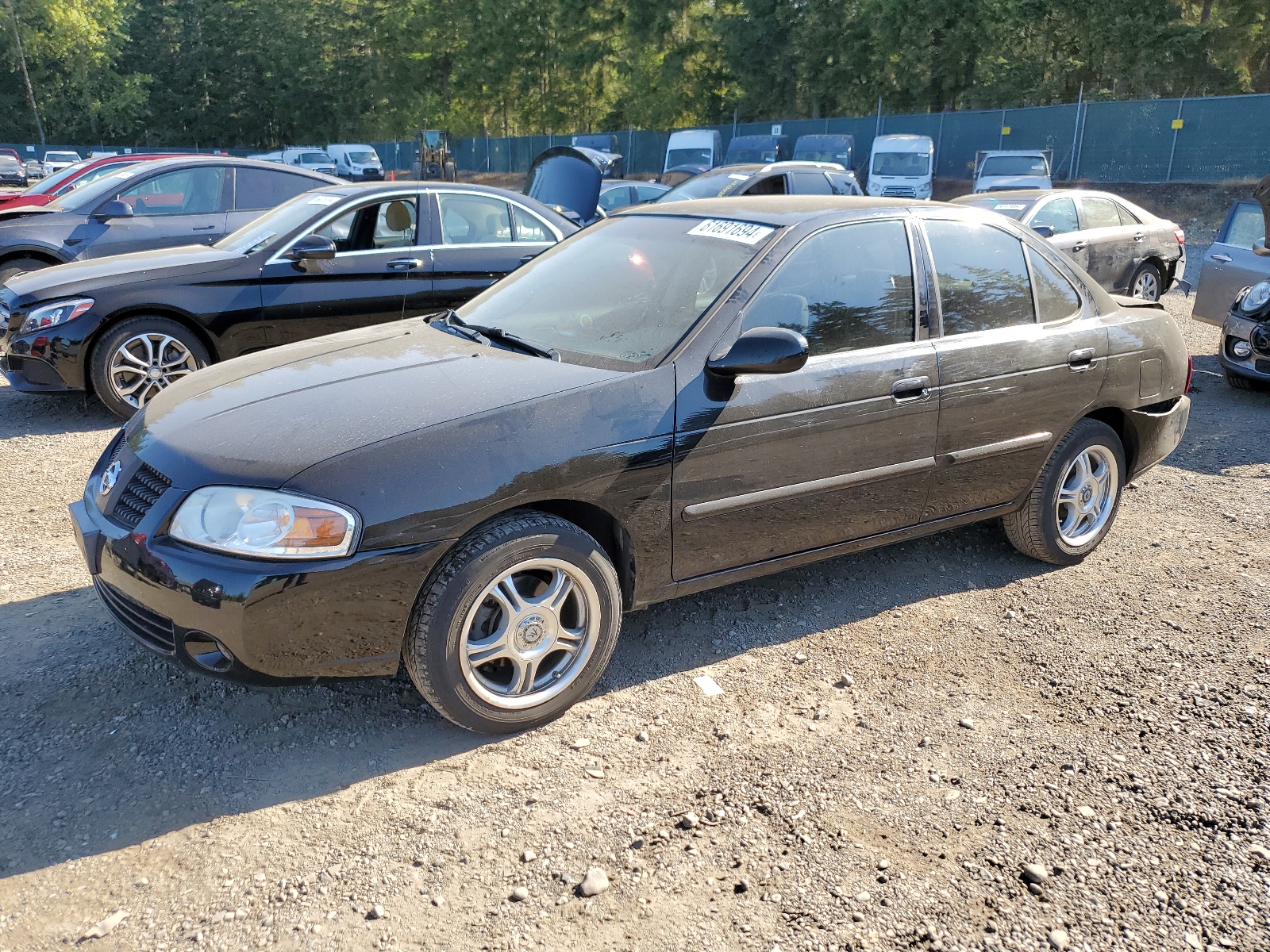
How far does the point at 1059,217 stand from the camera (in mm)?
11180

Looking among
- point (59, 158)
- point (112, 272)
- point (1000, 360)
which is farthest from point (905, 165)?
point (59, 158)

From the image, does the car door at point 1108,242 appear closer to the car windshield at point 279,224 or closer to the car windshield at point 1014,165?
the car windshield at point 279,224

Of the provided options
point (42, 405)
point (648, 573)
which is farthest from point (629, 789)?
point (42, 405)

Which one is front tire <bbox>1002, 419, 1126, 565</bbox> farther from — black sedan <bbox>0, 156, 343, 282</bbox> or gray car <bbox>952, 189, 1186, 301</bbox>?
gray car <bbox>952, 189, 1186, 301</bbox>

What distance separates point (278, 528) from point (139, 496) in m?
0.58

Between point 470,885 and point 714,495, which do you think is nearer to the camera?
point 470,885

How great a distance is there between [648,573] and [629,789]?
0.75 m

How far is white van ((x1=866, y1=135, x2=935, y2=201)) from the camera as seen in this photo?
24.6 m

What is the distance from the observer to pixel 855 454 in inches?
147

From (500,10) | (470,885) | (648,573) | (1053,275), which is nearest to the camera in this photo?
(470,885)

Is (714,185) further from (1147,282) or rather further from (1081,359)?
(1081,359)

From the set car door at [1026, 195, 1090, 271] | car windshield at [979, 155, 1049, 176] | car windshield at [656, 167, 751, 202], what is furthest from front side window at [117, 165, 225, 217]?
car windshield at [979, 155, 1049, 176]

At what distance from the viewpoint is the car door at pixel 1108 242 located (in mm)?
11344

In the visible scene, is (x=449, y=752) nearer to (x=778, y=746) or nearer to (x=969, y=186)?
(x=778, y=746)
